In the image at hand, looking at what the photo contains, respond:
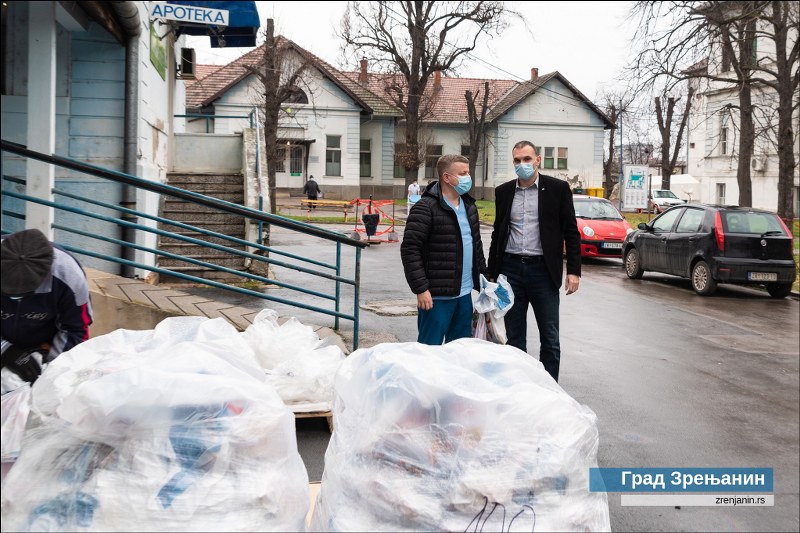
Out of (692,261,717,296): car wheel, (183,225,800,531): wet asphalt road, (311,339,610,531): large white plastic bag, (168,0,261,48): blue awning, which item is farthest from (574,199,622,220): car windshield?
(311,339,610,531): large white plastic bag

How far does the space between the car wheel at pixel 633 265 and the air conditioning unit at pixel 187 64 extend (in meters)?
9.96

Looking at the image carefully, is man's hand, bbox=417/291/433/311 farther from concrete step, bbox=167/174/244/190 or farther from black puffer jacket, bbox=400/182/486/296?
concrete step, bbox=167/174/244/190

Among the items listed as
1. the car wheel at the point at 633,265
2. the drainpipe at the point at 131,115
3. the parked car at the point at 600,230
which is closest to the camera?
the drainpipe at the point at 131,115

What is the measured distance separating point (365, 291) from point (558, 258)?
7076 mm

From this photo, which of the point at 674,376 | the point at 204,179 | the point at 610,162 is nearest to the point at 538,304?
the point at 674,376

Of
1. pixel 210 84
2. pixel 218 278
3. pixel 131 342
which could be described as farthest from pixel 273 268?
pixel 210 84

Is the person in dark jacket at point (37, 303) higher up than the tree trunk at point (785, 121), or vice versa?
the tree trunk at point (785, 121)

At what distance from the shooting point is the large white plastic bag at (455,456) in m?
2.22

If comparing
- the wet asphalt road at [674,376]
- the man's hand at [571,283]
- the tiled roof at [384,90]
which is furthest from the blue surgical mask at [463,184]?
the tiled roof at [384,90]

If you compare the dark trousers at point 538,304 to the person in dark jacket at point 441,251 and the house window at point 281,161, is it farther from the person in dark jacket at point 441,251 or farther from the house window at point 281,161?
the house window at point 281,161

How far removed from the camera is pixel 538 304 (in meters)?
5.91

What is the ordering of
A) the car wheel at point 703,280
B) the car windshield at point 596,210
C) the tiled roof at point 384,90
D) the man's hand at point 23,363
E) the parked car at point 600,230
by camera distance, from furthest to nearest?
1. the tiled roof at point 384,90
2. the car windshield at point 596,210
3. the parked car at point 600,230
4. the car wheel at point 703,280
5. the man's hand at point 23,363

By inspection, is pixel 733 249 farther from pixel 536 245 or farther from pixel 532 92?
pixel 532 92

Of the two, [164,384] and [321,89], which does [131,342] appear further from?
[321,89]
